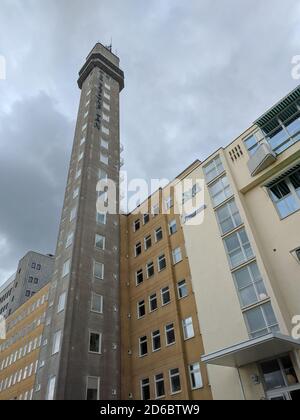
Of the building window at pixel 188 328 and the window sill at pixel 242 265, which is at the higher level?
the window sill at pixel 242 265

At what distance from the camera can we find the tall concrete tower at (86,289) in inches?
941

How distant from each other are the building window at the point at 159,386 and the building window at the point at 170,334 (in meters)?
2.21

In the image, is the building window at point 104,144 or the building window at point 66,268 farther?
the building window at point 104,144

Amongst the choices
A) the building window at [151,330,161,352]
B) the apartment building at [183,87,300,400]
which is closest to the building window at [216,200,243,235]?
the apartment building at [183,87,300,400]

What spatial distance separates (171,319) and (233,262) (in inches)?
270

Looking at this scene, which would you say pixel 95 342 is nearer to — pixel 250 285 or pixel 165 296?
pixel 165 296

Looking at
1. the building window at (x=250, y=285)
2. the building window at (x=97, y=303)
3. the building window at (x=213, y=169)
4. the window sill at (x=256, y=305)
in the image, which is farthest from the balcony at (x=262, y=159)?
the building window at (x=97, y=303)

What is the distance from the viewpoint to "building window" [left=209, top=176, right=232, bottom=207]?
2488 cm

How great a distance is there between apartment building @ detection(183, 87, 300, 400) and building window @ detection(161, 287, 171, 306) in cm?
313

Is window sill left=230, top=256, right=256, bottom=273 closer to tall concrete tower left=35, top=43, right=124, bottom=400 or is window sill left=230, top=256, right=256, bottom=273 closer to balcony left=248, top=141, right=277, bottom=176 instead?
balcony left=248, top=141, right=277, bottom=176

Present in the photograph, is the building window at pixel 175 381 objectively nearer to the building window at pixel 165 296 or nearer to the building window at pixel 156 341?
the building window at pixel 156 341

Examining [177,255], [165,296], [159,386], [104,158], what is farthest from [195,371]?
[104,158]

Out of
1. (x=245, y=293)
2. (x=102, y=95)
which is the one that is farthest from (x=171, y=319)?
(x=102, y=95)

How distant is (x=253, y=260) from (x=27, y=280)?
→ 58372 mm
